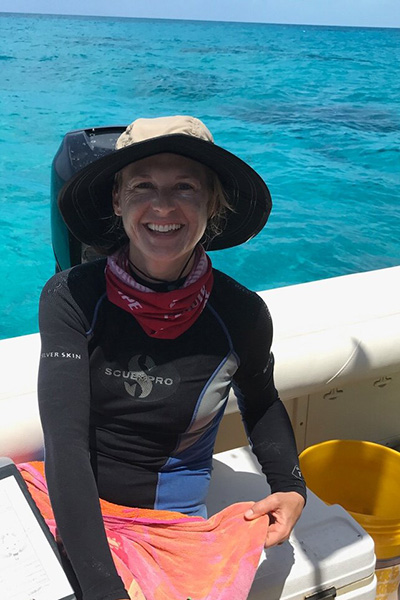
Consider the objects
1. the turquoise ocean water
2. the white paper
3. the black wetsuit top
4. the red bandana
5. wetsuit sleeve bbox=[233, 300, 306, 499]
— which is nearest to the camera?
the white paper

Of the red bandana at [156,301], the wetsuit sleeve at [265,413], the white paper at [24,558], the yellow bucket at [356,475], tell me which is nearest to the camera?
the white paper at [24,558]

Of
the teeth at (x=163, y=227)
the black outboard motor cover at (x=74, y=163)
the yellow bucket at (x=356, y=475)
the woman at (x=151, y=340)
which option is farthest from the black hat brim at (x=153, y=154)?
the yellow bucket at (x=356, y=475)

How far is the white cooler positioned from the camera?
1.27 meters

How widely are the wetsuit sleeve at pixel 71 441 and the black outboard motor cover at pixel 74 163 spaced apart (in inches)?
26.5

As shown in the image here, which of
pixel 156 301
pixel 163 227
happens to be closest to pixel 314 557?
pixel 156 301

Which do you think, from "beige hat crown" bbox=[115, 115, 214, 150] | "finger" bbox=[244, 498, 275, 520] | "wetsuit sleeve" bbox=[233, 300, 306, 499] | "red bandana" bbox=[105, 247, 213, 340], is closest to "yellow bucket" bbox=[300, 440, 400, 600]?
"wetsuit sleeve" bbox=[233, 300, 306, 499]

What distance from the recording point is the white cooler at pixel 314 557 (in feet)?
4.16

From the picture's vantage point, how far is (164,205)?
1169mm

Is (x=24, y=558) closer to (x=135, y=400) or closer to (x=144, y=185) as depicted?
(x=135, y=400)

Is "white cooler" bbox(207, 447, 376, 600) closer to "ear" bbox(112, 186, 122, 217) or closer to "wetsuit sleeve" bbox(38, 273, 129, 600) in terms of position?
"wetsuit sleeve" bbox(38, 273, 129, 600)

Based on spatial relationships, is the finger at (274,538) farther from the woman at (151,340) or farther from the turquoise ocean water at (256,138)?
the turquoise ocean water at (256,138)

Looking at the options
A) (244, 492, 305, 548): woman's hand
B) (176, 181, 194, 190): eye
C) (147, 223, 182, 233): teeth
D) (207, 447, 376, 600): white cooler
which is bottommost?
(207, 447, 376, 600): white cooler

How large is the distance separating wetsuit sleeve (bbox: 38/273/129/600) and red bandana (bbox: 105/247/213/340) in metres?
0.09

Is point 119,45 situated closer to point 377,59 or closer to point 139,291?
point 377,59
